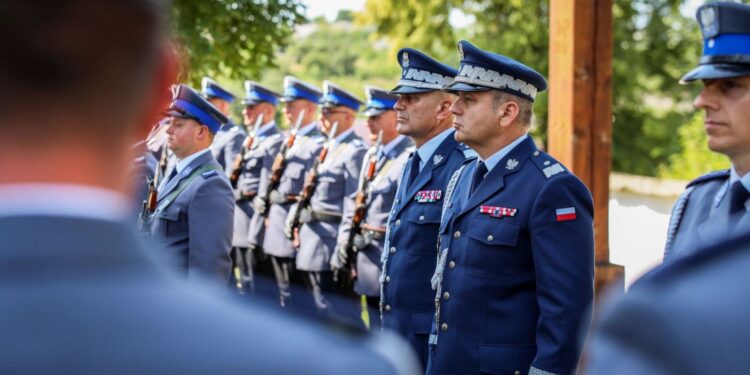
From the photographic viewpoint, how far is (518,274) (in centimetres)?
408

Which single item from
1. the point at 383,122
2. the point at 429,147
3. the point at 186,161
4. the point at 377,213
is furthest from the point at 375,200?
the point at 186,161

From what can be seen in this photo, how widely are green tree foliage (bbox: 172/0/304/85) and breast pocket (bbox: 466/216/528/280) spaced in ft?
23.0

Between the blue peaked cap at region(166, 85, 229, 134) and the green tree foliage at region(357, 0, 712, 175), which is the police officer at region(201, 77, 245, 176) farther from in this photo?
the green tree foliage at region(357, 0, 712, 175)

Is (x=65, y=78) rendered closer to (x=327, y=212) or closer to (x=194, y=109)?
(x=194, y=109)

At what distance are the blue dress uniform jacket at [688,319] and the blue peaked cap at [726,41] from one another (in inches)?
72.8

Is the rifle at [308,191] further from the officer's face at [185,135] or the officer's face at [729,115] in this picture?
the officer's face at [729,115]

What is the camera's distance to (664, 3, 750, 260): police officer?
291cm

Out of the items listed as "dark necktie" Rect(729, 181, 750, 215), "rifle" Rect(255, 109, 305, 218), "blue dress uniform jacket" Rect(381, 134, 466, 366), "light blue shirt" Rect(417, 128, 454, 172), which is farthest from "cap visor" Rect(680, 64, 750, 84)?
"rifle" Rect(255, 109, 305, 218)

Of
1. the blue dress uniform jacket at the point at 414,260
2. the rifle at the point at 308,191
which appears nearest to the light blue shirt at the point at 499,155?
the blue dress uniform jacket at the point at 414,260

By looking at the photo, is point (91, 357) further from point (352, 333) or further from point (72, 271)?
point (352, 333)

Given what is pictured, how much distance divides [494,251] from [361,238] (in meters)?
3.56

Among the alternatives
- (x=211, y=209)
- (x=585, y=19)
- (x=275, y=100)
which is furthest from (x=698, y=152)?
(x=211, y=209)

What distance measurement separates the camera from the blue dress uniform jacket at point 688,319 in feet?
3.59

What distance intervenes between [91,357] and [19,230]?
136mm
